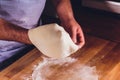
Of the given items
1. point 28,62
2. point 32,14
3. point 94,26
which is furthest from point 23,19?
point 94,26

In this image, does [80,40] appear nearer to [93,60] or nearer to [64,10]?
[93,60]

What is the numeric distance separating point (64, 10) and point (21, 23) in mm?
177

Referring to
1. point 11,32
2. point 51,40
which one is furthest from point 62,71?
point 11,32

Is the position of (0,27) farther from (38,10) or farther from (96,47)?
(96,47)

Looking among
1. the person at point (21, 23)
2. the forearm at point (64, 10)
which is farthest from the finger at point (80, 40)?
the forearm at point (64, 10)

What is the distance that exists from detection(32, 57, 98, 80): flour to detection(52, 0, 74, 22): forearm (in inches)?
7.5

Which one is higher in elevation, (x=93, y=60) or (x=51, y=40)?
(x=51, y=40)

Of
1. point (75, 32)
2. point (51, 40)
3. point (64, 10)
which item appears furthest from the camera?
point (64, 10)

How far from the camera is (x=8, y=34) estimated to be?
0.76 m

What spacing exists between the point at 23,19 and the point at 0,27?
0.31ft

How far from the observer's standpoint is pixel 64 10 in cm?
90

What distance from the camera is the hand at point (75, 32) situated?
75cm

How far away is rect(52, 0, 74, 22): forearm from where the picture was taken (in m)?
0.87

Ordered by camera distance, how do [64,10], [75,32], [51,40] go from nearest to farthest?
[51,40]
[75,32]
[64,10]
